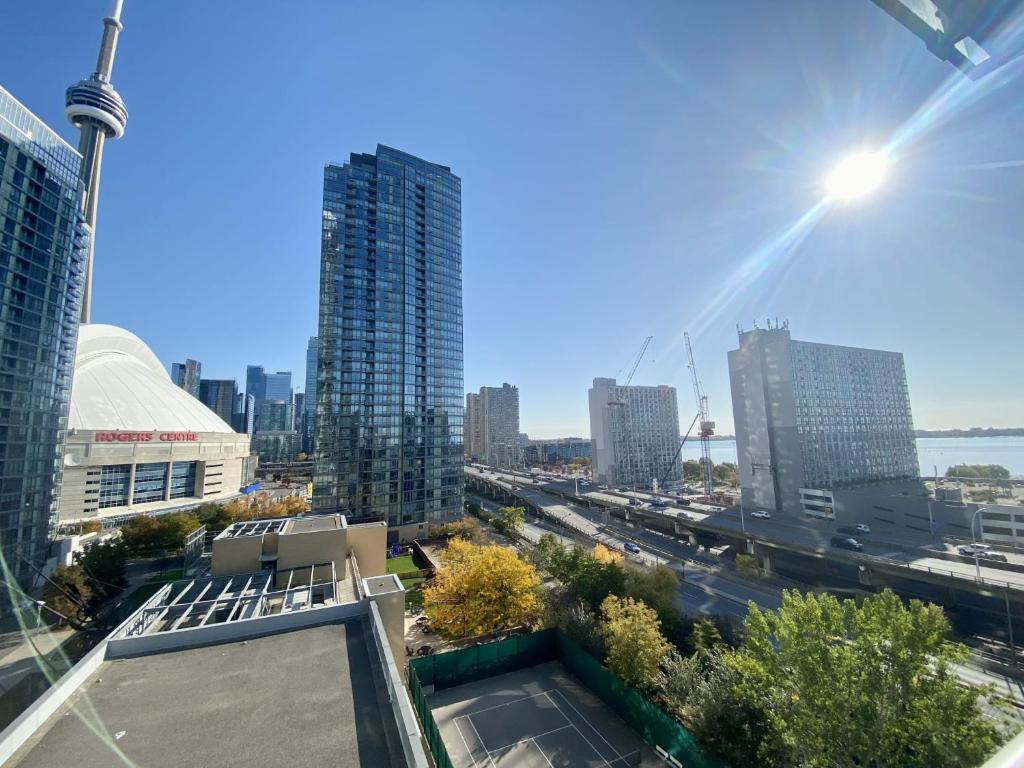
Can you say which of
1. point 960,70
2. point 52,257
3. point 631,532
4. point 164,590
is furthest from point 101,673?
point 631,532

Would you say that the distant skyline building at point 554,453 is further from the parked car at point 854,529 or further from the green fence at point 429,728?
the green fence at point 429,728

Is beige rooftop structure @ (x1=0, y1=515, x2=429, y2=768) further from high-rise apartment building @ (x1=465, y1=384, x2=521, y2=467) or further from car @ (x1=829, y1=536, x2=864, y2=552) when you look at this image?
high-rise apartment building @ (x1=465, y1=384, x2=521, y2=467)

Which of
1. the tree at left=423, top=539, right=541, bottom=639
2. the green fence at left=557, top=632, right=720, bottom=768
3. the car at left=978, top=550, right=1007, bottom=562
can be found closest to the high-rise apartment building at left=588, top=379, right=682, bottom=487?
the car at left=978, top=550, right=1007, bottom=562

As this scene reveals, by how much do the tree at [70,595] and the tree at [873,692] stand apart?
115 feet

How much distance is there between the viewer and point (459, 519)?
51.4 meters

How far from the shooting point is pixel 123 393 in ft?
193

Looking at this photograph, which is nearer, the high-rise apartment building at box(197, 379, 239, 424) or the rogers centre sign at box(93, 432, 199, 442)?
the rogers centre sign at box(93, 432, 199, 442)

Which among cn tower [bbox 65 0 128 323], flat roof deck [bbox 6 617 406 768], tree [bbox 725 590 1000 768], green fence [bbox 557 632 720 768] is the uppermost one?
cn tower [bbox 65 0 128 323]

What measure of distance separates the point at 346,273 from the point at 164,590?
39.8 metres

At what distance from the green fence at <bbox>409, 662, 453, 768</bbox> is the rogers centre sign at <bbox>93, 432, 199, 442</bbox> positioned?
52.9 m

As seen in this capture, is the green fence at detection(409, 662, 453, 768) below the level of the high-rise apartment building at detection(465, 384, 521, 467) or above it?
below

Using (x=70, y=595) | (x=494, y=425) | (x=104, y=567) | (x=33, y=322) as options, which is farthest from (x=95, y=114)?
(x=494, y=425)

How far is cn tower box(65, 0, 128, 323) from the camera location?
233 ft

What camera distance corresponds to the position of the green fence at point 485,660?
20.4 metres
